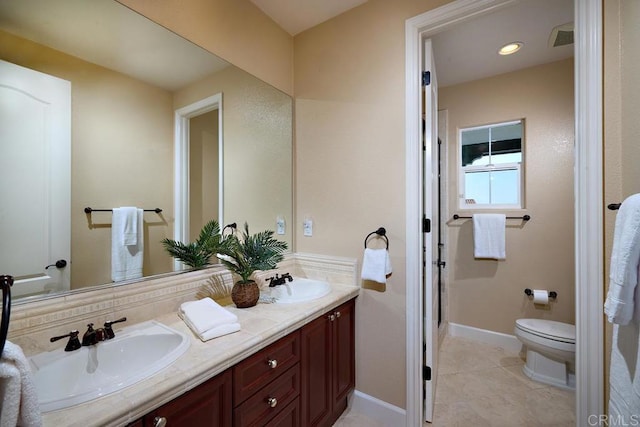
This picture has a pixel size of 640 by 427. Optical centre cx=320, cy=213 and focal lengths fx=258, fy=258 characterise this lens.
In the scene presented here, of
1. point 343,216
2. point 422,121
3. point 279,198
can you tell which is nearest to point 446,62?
point 422,121

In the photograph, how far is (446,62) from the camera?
235 centimetres

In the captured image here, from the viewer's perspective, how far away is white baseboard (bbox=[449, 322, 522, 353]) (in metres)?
2.49

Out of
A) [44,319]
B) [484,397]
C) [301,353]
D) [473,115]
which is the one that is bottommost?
[484,397]

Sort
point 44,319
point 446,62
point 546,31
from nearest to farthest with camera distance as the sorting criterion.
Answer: point 44,319
point 546,31
point 446,62

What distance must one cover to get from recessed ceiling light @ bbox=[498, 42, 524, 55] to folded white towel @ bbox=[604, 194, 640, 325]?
1.91 metres

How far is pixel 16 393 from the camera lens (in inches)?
19.6

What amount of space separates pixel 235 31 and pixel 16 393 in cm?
189

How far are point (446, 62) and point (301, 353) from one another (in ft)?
8.69

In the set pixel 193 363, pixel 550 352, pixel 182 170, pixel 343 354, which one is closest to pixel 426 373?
pixel 343 354

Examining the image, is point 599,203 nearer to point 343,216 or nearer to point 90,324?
point 343,216

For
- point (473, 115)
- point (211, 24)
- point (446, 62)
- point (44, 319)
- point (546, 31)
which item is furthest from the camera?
point (473, 115)

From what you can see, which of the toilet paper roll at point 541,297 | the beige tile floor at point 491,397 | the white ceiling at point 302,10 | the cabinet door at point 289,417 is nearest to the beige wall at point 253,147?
the white ceiling at point 302,10

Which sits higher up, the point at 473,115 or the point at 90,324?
the point at 473,115

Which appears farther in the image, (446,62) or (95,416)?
(446,62)
